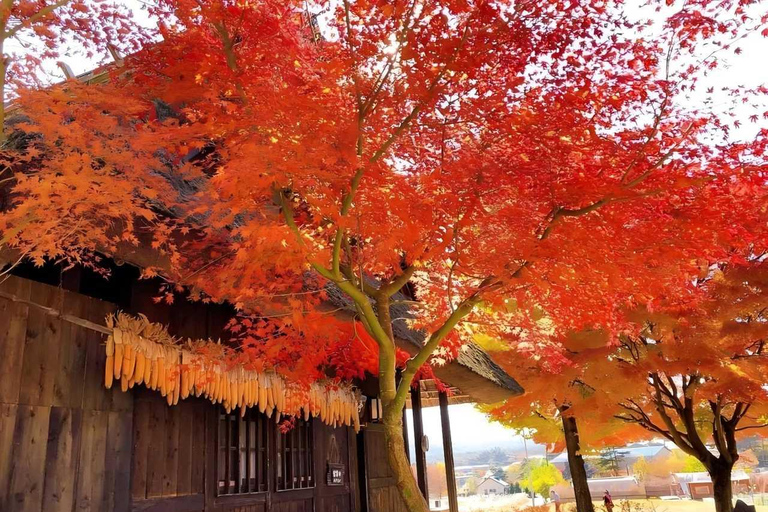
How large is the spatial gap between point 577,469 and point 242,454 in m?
10.6

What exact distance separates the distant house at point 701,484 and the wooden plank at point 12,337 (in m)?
29.2

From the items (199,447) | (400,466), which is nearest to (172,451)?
(199,447)

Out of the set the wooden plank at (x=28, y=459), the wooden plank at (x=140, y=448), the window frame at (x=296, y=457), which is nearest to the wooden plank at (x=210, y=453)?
the wooden plank at (x=140, y=448)

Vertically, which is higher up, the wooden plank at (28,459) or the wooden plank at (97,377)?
the wooden plank at (97,377)

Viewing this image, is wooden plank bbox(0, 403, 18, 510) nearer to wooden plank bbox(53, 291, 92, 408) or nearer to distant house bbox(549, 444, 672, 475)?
wooden plank bbox(53, 291, 92, 408)

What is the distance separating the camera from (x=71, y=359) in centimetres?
507

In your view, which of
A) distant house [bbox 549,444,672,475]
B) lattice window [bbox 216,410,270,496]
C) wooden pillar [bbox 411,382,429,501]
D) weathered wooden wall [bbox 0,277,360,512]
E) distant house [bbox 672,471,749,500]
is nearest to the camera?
weathered wooden wall [bbox 0,277,360,512]

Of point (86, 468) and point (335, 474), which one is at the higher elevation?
point (86, 468)

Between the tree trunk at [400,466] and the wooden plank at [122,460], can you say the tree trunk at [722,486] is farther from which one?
the wooden plank at [122,460]

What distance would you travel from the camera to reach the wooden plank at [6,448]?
168 inches

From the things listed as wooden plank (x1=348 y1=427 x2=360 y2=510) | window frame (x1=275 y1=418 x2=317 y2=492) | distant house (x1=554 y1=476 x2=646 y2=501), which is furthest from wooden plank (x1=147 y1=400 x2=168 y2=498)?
distant house (x1=554 y1=476 x2=646 y2=501)

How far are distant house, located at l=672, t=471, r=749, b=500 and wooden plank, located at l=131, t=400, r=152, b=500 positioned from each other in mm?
27722

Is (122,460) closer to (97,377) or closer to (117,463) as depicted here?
(117,463)

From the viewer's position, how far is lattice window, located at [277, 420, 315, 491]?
7734 mm
